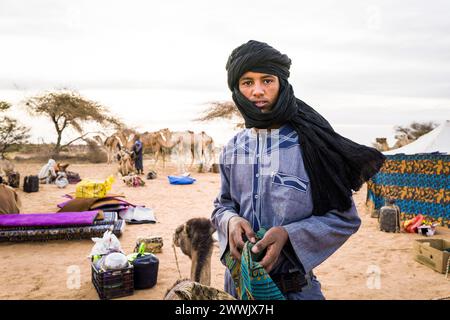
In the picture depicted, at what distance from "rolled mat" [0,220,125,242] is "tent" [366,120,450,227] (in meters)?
6.08

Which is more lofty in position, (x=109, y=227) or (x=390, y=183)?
(x=390, y=183)

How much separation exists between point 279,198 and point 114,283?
311 cm

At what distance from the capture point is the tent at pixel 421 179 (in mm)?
7375

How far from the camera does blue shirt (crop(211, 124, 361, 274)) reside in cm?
129

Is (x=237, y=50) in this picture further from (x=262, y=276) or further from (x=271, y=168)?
(x=262, y=276)

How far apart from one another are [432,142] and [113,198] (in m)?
7.35

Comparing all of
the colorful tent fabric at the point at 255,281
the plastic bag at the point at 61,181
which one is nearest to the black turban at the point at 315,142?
the colorful tent fabric at the point at 255,281

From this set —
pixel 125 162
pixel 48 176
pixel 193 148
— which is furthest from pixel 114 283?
pixel 193 148

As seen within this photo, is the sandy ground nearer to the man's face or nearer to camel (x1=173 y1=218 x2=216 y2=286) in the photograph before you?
camel (x1=173 y1=218 x2=216 y2=286)

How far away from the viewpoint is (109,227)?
6.37 meters

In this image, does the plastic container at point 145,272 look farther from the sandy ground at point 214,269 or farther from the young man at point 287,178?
the young man at point 287,178

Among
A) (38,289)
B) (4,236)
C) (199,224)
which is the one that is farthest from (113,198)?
(199,224)

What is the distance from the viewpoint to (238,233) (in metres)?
1.32

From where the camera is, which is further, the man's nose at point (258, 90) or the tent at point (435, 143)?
the tent at point (435, 143)
